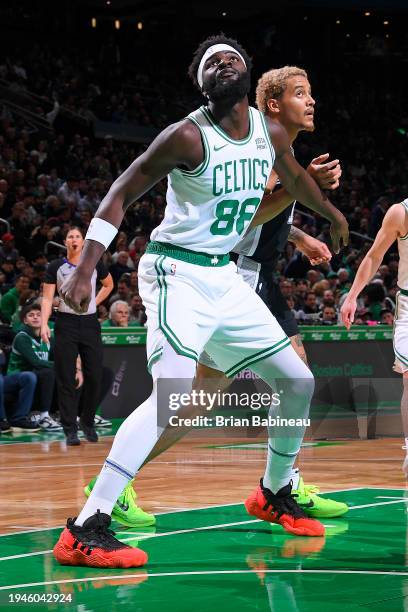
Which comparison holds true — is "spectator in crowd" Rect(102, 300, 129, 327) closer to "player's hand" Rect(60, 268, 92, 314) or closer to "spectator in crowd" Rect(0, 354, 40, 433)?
"spectator in crowd" Rect(0, 354, 40, 433)

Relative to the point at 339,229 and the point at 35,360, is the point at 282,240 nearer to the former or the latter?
the point at 339,229

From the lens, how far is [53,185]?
18844mm

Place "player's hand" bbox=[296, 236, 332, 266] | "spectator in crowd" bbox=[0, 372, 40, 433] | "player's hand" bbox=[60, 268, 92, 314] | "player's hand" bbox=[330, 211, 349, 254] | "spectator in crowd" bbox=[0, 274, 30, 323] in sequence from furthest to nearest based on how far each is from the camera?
"spectator in crowd" bbox=[0, 274, 30, 323]
"spectator in crowd" bbox=[0, 372, 40, 433]
"player's hand" bbox=[296, 236, 332, 266]
"player's hand" bbox=[330, 211, 349, 254]
"player's hand" bbox=[60, 268, 92, 314]

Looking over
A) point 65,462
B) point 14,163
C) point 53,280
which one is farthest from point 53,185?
point 65,462

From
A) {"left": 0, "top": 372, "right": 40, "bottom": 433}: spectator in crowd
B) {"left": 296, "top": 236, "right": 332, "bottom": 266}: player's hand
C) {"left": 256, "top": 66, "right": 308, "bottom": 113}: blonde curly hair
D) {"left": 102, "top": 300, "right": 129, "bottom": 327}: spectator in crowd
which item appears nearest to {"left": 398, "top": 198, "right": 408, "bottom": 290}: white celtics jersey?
{"left": 296, "top": 236, "right": 332, "bottom": 266}: player's hand

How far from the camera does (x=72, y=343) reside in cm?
1070

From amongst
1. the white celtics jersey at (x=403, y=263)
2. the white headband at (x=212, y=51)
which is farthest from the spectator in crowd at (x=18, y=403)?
the white headband at (x=212, y=51)

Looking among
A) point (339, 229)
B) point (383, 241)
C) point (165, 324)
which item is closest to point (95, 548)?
point (165, 324)

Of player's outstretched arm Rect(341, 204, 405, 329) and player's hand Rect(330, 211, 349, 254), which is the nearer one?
player's hand Rect(330, 211, 349, 254)

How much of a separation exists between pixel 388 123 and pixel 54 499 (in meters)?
23.1

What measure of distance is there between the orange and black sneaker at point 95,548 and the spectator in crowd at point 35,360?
739 centimetres

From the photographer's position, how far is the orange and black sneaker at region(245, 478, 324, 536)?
5.82 metres

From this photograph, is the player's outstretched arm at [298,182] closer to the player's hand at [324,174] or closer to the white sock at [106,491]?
the player's hand at [324,174]

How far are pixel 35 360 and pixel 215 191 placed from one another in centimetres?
757
